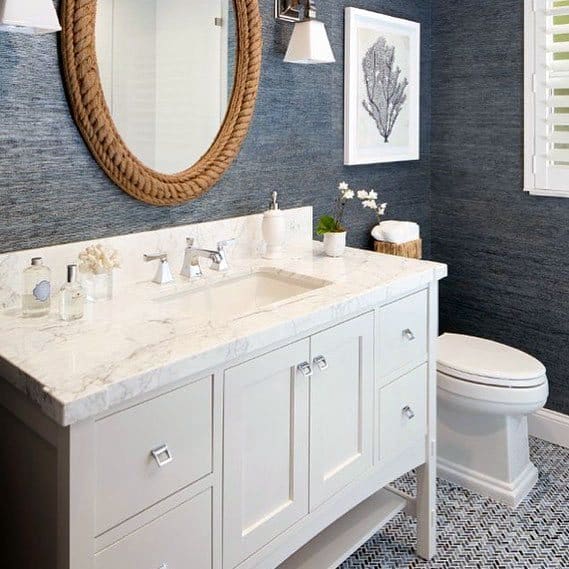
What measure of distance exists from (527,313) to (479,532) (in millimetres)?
1068

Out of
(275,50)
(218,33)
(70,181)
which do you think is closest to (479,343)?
(275,50)

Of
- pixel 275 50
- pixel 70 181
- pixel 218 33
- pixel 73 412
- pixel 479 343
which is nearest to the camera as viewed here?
pixel 73 412

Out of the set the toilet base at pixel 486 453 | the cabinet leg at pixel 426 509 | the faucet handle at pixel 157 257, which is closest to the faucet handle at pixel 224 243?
the faucet handle at pixel 157 257

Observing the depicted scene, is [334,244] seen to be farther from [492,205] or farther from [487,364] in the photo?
[492,205]

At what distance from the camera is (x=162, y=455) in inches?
45.9

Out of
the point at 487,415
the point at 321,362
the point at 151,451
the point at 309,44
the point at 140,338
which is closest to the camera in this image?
the point at 151,451

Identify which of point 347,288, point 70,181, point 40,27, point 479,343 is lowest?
point 479,343

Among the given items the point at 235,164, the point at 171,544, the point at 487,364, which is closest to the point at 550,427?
the point at 487,364

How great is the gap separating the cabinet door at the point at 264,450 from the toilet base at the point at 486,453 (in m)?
1.08

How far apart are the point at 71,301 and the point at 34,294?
0.28 feet

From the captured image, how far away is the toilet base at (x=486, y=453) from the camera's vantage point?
2357 millimetres

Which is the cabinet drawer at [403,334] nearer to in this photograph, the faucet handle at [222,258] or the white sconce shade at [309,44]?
the faucet handle at [222,258]

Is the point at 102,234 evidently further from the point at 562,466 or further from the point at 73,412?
the point at 562,466

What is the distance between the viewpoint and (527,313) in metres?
2.84
